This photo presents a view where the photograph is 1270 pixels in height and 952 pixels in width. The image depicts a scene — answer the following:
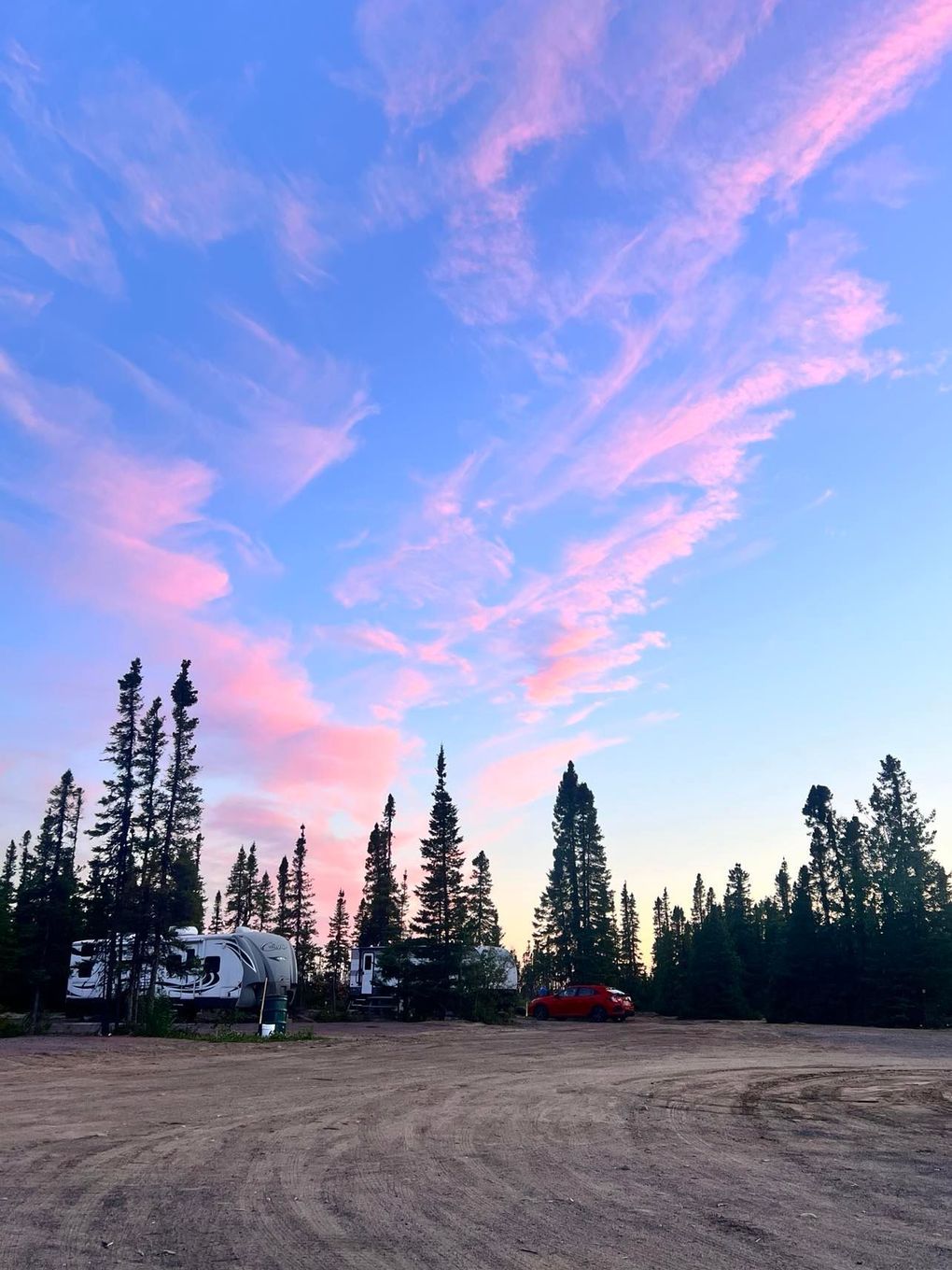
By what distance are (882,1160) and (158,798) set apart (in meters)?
30.4

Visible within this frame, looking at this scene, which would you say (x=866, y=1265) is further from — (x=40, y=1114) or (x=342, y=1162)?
(x=40, y=1114)

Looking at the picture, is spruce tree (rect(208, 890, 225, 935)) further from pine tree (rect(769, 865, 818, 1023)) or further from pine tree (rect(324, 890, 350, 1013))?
pine tree (rect(769, 865, 818, 1023))

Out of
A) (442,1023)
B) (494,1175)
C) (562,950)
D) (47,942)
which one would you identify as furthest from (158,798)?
(562,950)

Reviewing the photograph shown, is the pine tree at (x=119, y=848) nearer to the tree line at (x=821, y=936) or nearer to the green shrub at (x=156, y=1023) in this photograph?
the green shrub at (x=156, y=1023)

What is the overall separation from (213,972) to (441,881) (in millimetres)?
12934

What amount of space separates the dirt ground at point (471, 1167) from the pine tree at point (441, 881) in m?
27.0

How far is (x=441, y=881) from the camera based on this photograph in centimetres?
4806

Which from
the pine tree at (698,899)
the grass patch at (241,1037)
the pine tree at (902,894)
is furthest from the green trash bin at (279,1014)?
the pine tree at (698,899)

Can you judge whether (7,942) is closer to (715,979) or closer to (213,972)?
(213,972)

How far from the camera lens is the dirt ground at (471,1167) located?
257 inches

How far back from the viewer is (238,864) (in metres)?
90.1

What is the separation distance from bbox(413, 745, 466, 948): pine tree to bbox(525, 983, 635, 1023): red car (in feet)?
21.4

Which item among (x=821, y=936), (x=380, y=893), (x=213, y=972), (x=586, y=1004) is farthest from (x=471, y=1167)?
(x=380, y=893)

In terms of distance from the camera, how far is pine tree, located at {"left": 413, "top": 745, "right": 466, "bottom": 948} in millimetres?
46062
